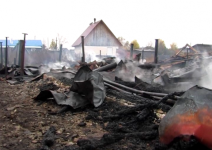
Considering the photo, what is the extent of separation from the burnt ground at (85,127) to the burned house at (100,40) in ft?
88.5

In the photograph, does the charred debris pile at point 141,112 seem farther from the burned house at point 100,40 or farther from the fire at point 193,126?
the burned house at point 100,40

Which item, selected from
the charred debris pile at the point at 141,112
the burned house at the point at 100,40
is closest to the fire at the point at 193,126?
the charred debris pile at the point at 141,112

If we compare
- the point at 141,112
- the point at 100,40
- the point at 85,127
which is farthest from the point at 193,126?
the point at 100,40

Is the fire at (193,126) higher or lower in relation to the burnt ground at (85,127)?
higher

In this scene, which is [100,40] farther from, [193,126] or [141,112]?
[193,126]

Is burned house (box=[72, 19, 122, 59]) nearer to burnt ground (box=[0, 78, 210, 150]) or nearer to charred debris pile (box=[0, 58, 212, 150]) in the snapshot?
charred debris pile (box=[0, 58, 212, 150])

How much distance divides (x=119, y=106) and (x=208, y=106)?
2.28 m

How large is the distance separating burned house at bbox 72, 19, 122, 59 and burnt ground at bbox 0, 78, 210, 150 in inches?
1062

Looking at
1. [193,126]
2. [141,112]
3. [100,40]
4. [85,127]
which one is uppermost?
[100,40]

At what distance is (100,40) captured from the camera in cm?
3303

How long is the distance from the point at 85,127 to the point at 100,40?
30081 mm

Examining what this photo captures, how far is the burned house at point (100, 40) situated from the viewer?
105 ft

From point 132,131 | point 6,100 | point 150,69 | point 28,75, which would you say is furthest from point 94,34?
point 132,131

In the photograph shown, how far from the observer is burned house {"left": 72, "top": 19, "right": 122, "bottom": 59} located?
32.0 m
